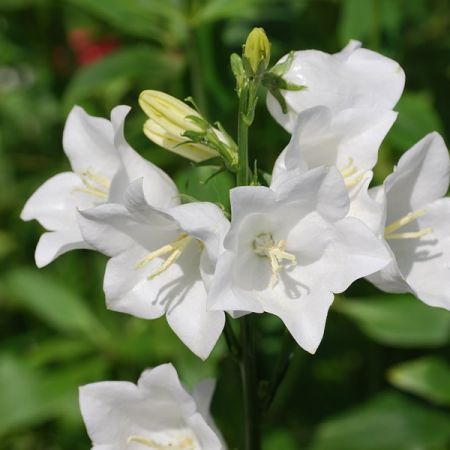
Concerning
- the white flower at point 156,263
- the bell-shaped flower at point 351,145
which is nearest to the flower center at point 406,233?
the bell-shaped flower at point 351,145

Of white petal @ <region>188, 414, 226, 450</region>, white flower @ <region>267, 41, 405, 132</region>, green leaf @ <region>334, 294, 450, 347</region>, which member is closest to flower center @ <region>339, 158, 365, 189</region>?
white flower @ <region>267, 41, 405, 132</region>

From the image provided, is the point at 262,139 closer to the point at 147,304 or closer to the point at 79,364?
the point at 79,364

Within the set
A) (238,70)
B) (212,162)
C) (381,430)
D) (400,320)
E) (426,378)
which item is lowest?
(381,430)

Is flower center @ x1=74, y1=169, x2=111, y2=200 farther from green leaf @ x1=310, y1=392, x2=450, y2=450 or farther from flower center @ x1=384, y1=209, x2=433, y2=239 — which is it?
green leaf @ x1=310, y1=392, x2=450, y2=450

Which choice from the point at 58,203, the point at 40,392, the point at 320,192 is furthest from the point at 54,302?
the point at 320,192

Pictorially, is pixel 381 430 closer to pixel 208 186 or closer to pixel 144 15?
pixel 208 186

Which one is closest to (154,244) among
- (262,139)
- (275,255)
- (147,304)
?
(147,304)
